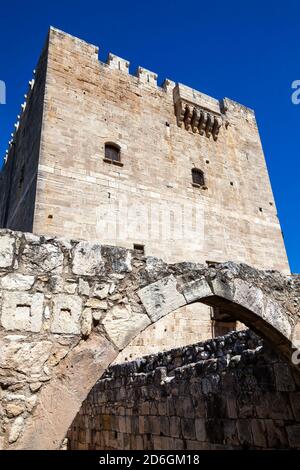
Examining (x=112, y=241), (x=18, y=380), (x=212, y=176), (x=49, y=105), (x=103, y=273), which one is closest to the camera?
(x=18, y=380)

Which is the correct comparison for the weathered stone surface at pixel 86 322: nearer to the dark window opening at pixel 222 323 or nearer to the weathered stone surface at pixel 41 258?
the weathered stone surface at pixel 41 258

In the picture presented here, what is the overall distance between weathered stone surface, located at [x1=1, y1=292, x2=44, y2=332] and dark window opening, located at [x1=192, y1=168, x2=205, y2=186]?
10.8 meters

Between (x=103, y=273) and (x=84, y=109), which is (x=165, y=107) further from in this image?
(x=103, y=273)

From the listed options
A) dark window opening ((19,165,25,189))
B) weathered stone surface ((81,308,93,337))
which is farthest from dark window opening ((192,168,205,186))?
weathered stone surface ((81,308,93,337))

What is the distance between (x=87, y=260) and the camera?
2607mm

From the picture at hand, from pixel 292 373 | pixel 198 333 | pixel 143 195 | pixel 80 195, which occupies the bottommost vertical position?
pixel 292 373

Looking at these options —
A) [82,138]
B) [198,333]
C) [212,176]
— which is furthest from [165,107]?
[198,333]

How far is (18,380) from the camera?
7.28ft

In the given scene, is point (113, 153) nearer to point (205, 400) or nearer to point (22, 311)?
point (205, 400)

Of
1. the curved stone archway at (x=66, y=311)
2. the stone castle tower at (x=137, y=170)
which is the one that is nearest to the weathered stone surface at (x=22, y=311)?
the curved stone archway at (x=66, y=311)

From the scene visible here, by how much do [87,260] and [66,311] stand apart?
391 millimetres

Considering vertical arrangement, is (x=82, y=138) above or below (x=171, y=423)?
above

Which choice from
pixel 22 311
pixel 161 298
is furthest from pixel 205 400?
pixel 22 311

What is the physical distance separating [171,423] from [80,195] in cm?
634
